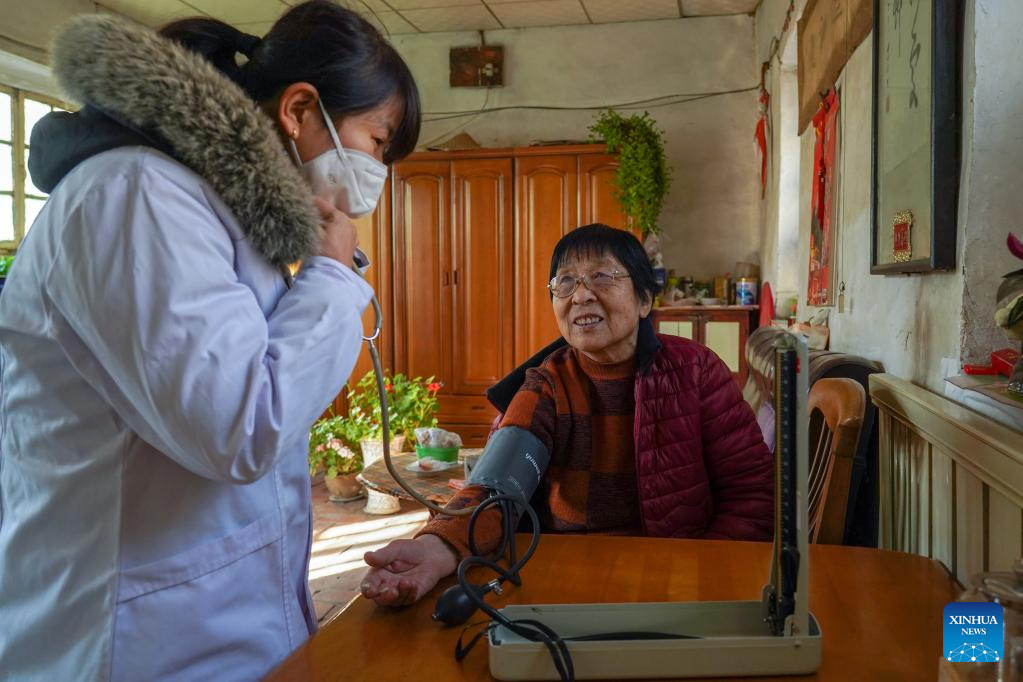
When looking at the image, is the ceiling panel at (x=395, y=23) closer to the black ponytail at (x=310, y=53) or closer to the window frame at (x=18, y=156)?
the window frame at (x=18, y=156)

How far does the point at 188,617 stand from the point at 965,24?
1329 mm

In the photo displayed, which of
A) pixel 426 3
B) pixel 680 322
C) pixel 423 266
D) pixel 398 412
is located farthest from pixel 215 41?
pixel 426 3

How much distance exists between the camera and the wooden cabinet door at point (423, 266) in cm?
523

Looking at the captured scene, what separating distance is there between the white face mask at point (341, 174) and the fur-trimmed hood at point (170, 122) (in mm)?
138

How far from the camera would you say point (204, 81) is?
0.84 metres

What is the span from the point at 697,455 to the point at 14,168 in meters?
4.61

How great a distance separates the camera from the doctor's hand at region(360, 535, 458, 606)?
0.97 metres

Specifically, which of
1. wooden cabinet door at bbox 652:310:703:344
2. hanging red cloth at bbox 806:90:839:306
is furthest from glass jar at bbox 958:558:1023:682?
wooden cabinet door at bbox 652:310:703:344

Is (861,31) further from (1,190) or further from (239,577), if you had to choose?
(1,190)

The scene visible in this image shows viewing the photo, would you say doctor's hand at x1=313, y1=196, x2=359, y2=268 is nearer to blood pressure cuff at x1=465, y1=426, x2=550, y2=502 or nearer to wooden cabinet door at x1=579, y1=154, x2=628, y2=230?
blood pressure cuff at x1=465, y1=426, x2=550, y2=502

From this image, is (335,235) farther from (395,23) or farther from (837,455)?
(395,23)

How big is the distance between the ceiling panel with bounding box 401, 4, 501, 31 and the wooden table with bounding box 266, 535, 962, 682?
15.6 feet

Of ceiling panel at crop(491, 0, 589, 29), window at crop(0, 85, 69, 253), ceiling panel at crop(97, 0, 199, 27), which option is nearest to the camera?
window at crop(0, 85, 69, 253)

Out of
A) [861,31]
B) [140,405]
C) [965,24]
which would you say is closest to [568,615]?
[140,405]
